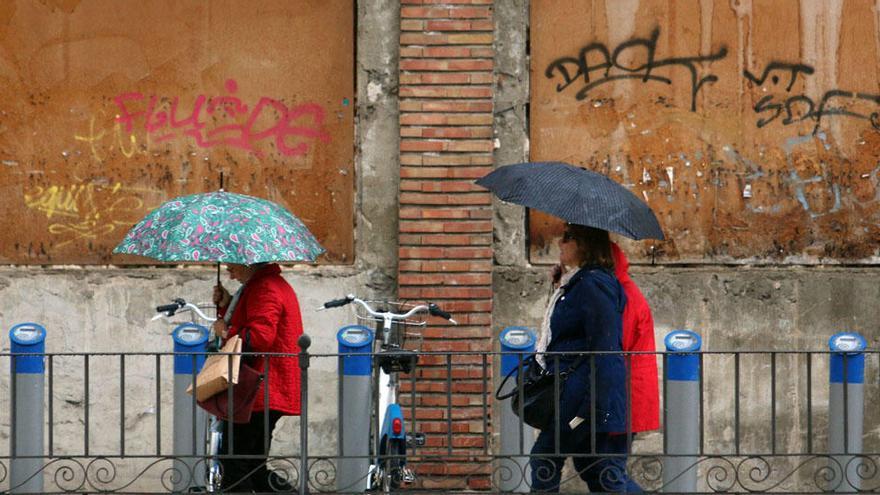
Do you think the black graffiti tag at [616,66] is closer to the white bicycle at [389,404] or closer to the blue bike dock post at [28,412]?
the white bicycle at [389,404]

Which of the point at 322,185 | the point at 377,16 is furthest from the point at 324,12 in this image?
the point at 322,185

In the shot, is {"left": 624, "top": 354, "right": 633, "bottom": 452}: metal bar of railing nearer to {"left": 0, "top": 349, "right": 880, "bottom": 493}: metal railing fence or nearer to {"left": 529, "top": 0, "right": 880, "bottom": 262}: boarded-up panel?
{"left": 0, "top": 349, "right": 880, "bottom": 493}: metal railing fence

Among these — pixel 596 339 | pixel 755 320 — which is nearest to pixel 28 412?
pixel 596 339

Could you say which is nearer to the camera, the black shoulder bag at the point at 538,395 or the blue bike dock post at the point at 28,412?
the black shoulder bag at the point at 538,395

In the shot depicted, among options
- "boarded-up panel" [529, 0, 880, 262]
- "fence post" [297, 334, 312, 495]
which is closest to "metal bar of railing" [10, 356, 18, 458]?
"fence post" [297, 334, 312, 495]

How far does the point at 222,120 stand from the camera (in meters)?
9.91

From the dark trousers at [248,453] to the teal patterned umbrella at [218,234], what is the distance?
86 centimetres

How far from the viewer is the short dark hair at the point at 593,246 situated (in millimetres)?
7180

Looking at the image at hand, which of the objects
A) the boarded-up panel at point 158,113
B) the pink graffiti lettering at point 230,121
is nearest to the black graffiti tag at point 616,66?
the boarded-up panel at point 158,113

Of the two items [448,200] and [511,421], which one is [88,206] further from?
[511,421]

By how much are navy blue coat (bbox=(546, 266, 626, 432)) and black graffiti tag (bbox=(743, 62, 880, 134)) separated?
330 centimetres

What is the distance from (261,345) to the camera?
24.7ft

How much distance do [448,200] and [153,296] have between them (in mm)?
2008

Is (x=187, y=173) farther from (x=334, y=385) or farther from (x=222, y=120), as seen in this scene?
(x=334, y=385)
